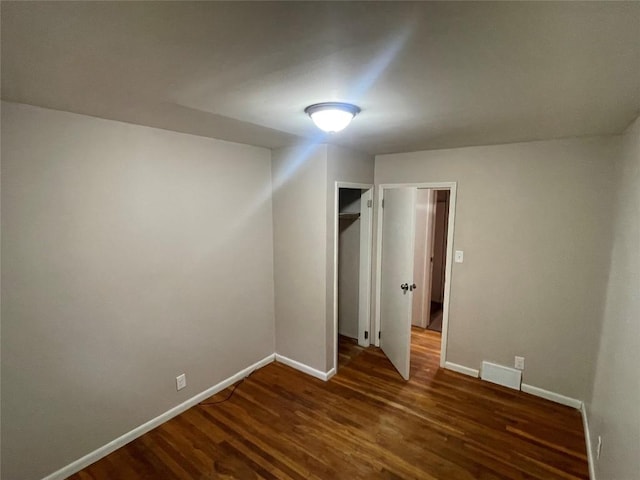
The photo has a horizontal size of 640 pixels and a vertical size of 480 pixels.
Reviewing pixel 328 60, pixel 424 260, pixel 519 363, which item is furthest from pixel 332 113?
pixel 424 260

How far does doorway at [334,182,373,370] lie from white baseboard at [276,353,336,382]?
253mm

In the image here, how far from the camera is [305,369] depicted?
3379mm

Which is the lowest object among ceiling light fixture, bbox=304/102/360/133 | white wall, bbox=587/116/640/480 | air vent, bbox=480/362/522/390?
air vent, bbox=480/362/522/390

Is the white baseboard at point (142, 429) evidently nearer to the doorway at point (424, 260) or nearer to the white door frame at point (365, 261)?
the white door frame at point (365, 261)

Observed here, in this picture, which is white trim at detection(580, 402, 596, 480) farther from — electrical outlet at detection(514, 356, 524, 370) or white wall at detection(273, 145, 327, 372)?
white wall at detection(273, 145, 327, 372)

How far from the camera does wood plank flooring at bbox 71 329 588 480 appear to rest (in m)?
2.17

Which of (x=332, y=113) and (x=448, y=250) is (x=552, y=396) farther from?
(x=332, y=113)

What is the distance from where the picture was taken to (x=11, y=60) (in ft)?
4.02

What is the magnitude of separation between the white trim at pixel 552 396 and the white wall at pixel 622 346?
1.16 ft

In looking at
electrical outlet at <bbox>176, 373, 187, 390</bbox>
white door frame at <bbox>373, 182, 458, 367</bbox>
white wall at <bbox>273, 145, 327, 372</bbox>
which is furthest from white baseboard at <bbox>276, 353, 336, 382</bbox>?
electrical outlet at <bbox>176, 373, 187, 390</bbox>

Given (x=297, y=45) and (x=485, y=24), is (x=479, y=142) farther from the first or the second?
(x=297, y=45)

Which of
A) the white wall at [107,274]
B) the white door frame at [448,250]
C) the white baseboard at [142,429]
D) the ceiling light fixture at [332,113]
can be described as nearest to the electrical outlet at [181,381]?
the white wall at [107,274]

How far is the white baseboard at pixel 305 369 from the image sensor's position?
3.26 metres

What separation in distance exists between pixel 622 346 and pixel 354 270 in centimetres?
259
